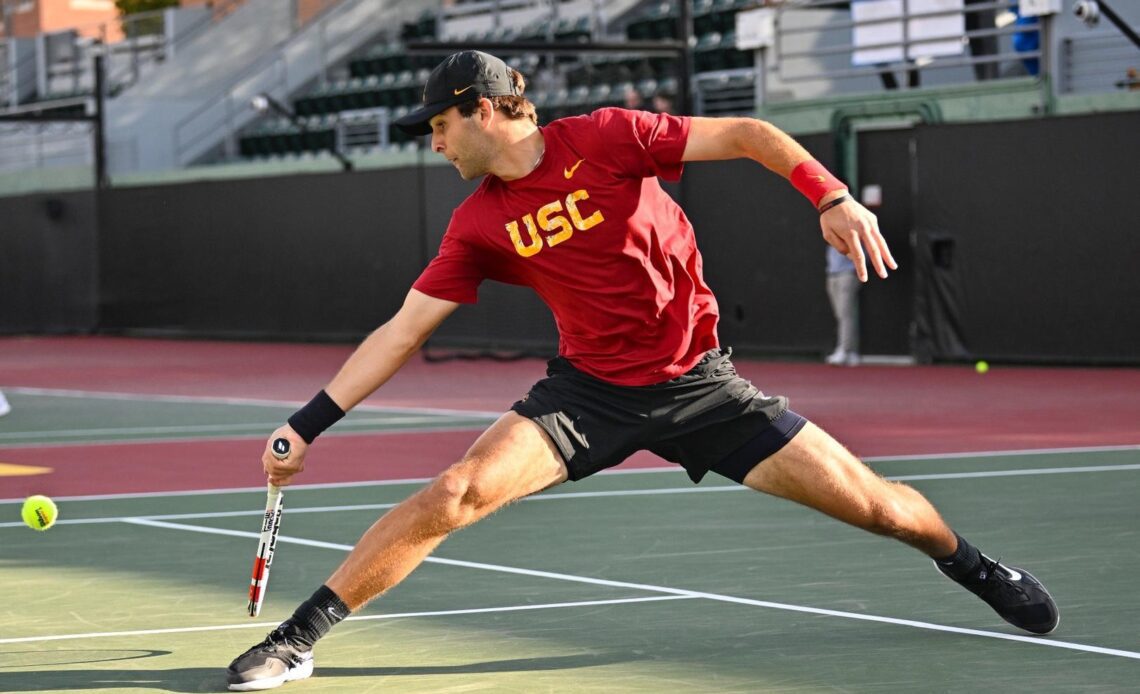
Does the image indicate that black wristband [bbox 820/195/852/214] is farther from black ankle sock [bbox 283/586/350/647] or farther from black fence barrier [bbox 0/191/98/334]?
black fence barrier [bbox 0/191/98/334]

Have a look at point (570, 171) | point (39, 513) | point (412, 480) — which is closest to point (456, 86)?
point (570, 171)

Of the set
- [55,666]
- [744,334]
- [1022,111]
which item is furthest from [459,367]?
[55,666]

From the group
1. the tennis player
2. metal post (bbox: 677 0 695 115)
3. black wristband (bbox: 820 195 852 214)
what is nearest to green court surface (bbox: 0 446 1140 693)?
the tennis player

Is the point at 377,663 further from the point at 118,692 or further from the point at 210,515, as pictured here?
the point at 210,515

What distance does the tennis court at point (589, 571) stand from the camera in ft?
18.8

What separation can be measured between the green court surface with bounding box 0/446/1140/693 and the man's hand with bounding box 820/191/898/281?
119cm

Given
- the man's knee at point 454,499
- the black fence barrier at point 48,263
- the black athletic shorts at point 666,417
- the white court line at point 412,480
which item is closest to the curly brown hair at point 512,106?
the black athletic shorts at point 666,417

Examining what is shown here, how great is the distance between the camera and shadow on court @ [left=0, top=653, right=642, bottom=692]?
18.2 ft

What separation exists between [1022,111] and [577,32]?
10.9m

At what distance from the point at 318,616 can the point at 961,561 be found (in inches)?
78.6

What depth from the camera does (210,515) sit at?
9711 mm

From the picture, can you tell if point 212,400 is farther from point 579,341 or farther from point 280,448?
point 280,448

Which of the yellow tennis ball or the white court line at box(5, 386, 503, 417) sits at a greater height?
the yellow tennis ball

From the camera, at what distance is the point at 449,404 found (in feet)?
55.7
